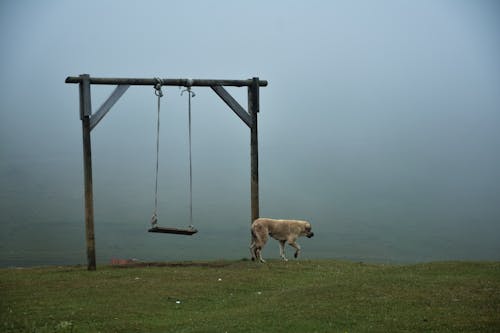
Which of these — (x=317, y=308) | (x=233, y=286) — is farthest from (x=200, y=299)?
(x=317, y=308)

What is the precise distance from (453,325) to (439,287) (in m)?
3.21

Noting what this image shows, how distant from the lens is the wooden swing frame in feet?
66.3

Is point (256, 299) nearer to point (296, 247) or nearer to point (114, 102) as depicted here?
point (296, 247)

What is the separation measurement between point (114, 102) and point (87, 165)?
1749mm

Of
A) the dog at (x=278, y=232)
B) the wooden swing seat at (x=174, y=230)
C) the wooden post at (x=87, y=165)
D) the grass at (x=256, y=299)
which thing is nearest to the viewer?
the grass at (x=256, y=299)

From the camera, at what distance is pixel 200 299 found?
16.1m

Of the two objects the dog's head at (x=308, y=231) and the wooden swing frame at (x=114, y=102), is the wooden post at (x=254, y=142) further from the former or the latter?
the dog's head at (x=308, y=231)

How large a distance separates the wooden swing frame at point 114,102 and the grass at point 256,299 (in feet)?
4.26

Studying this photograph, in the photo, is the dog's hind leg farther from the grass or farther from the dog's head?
the grass

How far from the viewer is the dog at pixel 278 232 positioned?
21422mm

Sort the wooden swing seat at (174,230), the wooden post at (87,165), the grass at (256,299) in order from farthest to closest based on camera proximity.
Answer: the wooden post at (87,165)
the wooden swing seat at (174,230)
the grass at (256,299)

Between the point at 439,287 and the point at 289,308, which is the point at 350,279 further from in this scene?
the point at 289,308

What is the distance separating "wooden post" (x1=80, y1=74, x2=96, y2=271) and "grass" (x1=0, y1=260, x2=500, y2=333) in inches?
25.8

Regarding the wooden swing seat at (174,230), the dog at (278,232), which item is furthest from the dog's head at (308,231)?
the wooden swing seat at (174,230)
